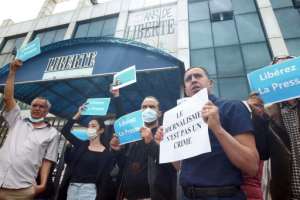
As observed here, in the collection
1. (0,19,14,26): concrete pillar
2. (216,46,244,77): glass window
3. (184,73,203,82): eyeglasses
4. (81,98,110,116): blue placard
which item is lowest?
(184,73,203,82): eyeglasses

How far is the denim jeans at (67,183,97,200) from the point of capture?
298cm

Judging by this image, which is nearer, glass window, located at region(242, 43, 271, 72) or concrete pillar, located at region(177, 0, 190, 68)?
glass window, located at region(242, 43, 271, 72)

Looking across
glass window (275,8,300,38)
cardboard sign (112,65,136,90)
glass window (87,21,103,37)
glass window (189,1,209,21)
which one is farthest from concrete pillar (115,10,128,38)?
cardboard sign (112,65,136,90)

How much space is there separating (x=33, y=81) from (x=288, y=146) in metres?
5.66

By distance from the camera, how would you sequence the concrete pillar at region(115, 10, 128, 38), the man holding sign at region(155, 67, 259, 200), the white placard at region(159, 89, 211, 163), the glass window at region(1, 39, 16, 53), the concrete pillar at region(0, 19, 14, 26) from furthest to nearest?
the concrete pillar at region(0, 19, 14, 26)
the glass window at region(1, 39, 16, 53)
the concrete pillar at region(115, 10, 128, 38)
the white placard at region(159, 89, 211, 163)
the man holding sign at region(155, 67, 259, 200)

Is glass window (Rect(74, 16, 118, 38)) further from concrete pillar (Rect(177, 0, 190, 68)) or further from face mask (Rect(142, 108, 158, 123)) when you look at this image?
face mask (Rect(142, 108, 158, 123))

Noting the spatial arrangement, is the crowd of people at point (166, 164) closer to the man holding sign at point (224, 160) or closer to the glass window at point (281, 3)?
the man holding sign at point (224, 160)

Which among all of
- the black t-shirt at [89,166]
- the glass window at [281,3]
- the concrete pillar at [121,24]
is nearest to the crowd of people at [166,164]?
the black t-shirt at [89,166]

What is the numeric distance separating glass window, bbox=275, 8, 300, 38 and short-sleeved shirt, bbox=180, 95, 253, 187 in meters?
10.6

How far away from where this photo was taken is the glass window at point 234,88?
952 centimetres

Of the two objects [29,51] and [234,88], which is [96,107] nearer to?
[29,51]

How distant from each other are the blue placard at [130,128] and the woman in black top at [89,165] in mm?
422

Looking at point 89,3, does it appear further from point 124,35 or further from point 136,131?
point 136,131

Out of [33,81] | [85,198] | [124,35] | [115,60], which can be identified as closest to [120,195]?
[85,198]
